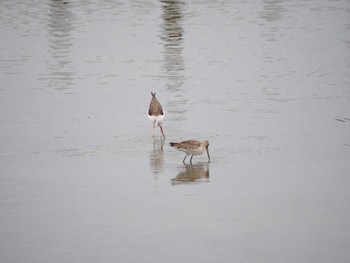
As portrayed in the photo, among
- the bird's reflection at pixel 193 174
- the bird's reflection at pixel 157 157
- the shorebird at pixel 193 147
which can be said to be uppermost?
the shorebird at pixel 193 147

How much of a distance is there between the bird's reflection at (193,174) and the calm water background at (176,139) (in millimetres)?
56

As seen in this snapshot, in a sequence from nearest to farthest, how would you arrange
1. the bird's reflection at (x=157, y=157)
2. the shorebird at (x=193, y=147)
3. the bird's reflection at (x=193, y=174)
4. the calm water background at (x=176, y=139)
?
the calm water background at (x=176, y=139) → the bird's reflection at (x=193, y=174) → the bird's reflection at (x=157, y=157) → the shorebird at (x=193, y=147)

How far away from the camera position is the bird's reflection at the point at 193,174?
13.9 metres

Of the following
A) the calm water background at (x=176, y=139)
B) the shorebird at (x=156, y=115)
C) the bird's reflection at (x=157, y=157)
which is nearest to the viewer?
the calm water background at (x=176, y=139)

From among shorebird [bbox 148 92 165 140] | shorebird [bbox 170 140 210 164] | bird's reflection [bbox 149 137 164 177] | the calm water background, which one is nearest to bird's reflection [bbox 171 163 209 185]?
the calm water background

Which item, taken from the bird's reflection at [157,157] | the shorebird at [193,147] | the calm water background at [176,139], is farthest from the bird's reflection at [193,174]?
the bird's reflection at [157,157]

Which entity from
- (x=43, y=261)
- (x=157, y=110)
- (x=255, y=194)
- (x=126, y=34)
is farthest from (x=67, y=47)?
(x=43, y=261)

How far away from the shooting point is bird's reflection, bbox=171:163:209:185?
1390 cm

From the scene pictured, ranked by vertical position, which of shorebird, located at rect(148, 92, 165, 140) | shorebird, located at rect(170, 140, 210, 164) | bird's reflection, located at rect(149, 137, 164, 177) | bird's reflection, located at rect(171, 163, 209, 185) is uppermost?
shorebird, located at rect(148, 92, 165, 140)

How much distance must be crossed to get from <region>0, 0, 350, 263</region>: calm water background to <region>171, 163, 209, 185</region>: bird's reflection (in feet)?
0.18

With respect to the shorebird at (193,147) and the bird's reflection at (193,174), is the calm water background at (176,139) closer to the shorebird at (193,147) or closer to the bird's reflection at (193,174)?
the bird's reflection at (193,174)

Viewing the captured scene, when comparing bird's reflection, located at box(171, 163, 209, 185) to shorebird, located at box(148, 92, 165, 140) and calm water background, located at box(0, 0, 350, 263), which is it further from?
shorebird, located at box(148, 92, 165, 140)

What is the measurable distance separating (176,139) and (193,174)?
99.8 inches

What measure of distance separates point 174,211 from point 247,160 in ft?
10.5
